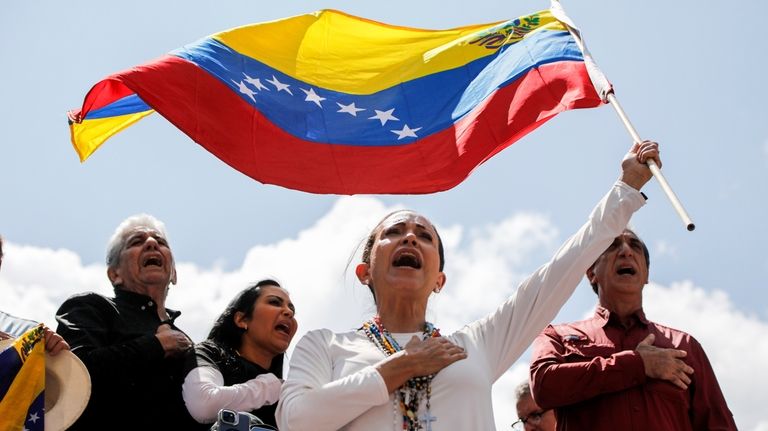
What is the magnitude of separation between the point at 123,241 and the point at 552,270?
311cm

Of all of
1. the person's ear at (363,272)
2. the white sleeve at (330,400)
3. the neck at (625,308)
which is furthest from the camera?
the neck at (625,308)

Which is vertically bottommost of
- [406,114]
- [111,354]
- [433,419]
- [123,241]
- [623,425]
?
[433,419]

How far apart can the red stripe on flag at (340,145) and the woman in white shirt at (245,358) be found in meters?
0.75

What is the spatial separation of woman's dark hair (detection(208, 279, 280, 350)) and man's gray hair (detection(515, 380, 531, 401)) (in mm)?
2278

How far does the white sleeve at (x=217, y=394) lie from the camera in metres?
→ 5.44

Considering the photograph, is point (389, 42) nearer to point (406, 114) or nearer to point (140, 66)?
point (406, 114)

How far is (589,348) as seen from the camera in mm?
6074

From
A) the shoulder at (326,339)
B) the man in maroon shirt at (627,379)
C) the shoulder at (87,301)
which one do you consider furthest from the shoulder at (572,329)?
the shoulder at (87,301)

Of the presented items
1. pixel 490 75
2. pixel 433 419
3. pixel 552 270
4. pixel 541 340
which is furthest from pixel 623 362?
pixel 490 75

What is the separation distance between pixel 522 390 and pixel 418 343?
11.3 ft

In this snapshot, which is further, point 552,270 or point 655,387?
point 655,387

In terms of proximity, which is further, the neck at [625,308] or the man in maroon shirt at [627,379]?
the neck at [625,308]

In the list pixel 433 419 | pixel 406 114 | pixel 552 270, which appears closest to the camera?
pixel 433 419

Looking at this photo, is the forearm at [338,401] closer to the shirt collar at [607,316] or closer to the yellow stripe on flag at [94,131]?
the shirt collar at [607,316]
